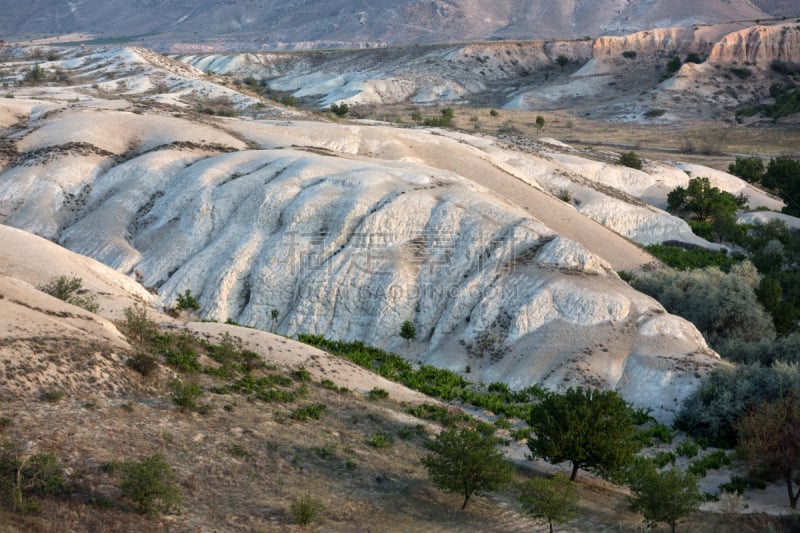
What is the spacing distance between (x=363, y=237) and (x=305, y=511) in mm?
17446

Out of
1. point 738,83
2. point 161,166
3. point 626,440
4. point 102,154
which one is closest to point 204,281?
point 161,166

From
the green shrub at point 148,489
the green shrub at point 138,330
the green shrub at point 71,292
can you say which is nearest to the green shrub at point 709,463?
the green shrub at point 148,489

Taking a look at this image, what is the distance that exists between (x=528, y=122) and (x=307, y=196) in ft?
199

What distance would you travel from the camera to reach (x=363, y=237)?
97.1 feet

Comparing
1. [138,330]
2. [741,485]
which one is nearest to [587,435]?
[741,485]

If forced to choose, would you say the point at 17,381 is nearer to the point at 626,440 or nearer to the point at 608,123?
the point at 626,440

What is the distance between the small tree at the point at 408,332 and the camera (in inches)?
1059

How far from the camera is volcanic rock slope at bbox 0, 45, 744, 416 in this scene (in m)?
24.9

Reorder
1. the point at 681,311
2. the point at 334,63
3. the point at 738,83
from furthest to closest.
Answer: the point at 334,63
the point at 738,83
the point at 681,311

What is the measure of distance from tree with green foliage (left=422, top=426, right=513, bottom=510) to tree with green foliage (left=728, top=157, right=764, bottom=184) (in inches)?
2040

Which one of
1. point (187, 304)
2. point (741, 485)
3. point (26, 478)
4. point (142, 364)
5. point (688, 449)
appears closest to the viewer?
point (26, 478)

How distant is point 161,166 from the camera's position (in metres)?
37.2

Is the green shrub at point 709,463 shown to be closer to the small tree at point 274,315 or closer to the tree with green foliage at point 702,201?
the small tree at point 274,315

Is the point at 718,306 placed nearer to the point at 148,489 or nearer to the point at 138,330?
the point at 138,330
